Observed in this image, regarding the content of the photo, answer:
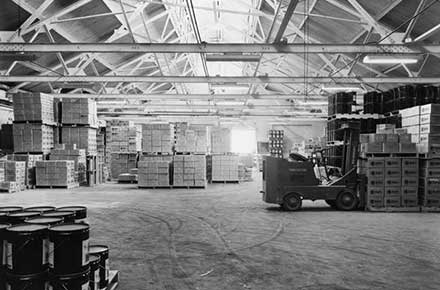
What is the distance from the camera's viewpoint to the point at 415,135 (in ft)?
34.8

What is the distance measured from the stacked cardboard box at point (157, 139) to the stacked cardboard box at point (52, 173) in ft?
11.1

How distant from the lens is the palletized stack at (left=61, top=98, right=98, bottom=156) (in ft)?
A: 55.1

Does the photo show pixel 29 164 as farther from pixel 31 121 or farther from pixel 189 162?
pixel 189 162

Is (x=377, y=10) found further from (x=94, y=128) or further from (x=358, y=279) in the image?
(x=94, y=128)

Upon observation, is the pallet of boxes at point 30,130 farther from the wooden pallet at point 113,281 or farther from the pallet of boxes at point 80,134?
the wooden pallet at point 113,281

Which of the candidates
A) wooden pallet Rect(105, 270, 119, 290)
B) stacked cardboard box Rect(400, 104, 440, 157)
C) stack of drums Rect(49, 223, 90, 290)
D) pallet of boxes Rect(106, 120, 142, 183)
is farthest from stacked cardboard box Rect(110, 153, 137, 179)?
stack of drums Rect(49, 223, 90, 290)

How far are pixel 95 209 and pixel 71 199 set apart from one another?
2.52 m

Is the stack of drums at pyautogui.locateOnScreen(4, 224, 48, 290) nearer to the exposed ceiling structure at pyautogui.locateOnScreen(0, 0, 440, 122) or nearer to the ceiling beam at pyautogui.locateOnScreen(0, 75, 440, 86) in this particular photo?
the exposed ceiling structure at pyautogui.locateOnScreen(0, 0, 440, 122)

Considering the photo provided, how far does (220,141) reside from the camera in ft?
59.5

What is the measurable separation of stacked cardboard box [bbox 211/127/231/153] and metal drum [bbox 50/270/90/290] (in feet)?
49.9

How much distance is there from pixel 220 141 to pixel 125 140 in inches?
219

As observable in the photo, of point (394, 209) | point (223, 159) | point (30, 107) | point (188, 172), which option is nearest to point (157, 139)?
point (188, 172)

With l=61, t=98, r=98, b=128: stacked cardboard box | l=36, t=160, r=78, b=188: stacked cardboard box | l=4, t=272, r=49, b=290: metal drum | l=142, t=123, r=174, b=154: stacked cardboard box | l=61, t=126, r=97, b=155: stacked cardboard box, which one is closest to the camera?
l=4, t=272, r=49, b=290: metal drum

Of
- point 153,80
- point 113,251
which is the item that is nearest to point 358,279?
point 113,251
